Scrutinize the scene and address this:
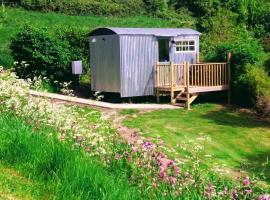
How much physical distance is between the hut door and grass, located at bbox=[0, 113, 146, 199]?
1450 cm

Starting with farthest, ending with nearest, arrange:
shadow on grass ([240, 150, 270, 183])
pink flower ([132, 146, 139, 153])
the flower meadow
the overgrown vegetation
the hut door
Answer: the hut door < the overgrown vegetation < shadow on grass ([240, 150, 270, 183]) < pink flower ([132, 146, 139, 153]) < the flower meadow

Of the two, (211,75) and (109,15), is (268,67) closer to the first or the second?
(211,75)

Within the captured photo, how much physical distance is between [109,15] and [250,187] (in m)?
38.0

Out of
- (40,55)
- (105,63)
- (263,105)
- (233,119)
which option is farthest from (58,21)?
(263,105)

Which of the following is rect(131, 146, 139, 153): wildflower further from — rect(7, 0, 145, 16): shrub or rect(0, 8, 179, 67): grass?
rect(7, 0, 145, 16): shrub

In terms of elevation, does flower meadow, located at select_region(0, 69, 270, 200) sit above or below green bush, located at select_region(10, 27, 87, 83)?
below

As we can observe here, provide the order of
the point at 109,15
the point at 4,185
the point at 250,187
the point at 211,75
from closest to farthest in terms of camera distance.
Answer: the point at 250,187 → the point at 4,185 → the point at 211,75 → the point at 109,15

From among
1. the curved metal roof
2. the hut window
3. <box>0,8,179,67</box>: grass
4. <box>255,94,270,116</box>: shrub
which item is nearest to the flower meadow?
<box>255,94,270,116</box>: shrub

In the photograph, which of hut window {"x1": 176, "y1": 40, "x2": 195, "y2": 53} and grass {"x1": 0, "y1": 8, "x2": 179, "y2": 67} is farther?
grass {"x1": 0, "y1": 8, "x2": 179, "y2": 67}

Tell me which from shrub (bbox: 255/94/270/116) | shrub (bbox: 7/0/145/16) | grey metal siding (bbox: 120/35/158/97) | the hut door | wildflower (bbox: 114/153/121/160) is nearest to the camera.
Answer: wildflower (bbox: 114/153/121/160)

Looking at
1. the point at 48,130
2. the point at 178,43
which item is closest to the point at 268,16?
the point at 178,43

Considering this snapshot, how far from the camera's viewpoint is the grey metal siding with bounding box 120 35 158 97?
2003 cm

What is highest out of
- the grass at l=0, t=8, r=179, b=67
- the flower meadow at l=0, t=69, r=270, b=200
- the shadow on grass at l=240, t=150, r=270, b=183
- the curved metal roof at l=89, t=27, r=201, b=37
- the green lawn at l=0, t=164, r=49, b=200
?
the grass at l=0, t=8, r=179, b=67

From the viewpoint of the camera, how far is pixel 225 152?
544 inches
